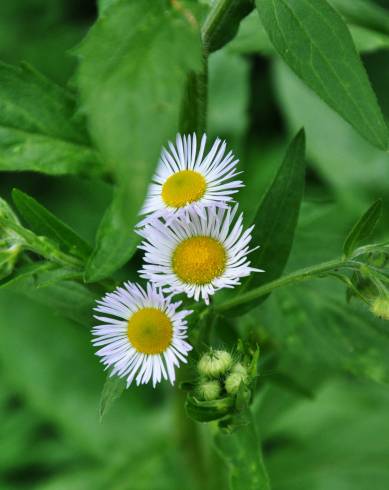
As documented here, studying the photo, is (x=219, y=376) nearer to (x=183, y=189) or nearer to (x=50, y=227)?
(x=183, y=189)

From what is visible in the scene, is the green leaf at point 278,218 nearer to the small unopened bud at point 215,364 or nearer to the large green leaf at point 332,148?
the small unopened bud at point 215,364

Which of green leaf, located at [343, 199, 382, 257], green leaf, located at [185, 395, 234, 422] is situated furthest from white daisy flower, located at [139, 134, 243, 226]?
green leaf, located at [185, 395, 234, 422]

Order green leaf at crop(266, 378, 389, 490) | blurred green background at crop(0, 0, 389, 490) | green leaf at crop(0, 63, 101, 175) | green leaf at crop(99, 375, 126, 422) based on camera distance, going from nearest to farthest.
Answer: green leaf at crop(99, 375, 126, 422), green leaf at crop(0, 63, 101, 175), blurred green background at crop(0, 0, 389, 490), green leaf at crop(266, 378, 389, 490)

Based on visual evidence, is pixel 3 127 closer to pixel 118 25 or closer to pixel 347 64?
pixel 118 25

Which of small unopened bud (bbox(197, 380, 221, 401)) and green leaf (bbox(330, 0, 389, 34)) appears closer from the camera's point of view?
small unopened bud (bbox(197, 380, 221, 401))

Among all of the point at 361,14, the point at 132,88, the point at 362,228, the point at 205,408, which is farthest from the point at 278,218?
the point at 361,14

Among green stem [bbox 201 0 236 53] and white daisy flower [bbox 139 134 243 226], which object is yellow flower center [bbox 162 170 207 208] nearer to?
white daisy flower [bbox 139 134 243 226]
